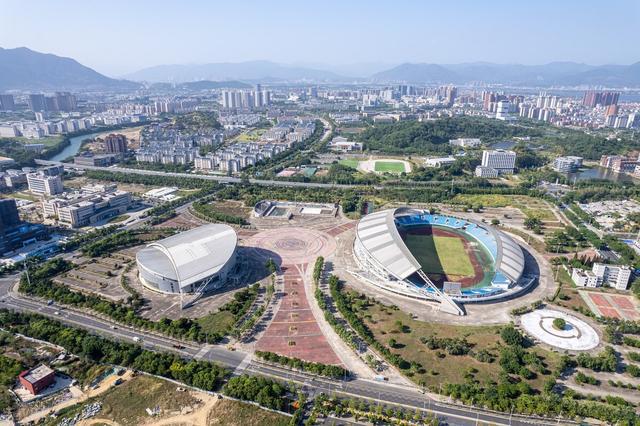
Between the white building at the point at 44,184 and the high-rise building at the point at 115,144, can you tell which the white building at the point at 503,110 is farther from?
the white building at the point at 44,184

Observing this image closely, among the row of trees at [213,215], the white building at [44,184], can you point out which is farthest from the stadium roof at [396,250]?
the white building at [44,184]

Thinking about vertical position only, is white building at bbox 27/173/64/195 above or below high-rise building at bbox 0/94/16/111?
below

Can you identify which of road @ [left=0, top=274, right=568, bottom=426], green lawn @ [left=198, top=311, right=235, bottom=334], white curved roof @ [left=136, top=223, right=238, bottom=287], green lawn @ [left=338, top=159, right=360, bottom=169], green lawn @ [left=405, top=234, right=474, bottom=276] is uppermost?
white curved roof @ [left=136, top=223, right=238, bottom=287]

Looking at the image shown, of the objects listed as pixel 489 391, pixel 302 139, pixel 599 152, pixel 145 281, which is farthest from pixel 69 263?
pixel 599 152

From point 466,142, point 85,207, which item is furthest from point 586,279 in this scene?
point 466,142

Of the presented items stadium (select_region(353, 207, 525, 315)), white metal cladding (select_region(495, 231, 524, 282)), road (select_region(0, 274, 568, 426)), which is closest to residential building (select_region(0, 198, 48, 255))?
road (select_region(0, 274, 568, 426))

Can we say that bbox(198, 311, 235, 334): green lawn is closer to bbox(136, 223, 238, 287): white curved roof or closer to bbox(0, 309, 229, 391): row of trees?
bbox(0, 309, 229, 391): row of trees
